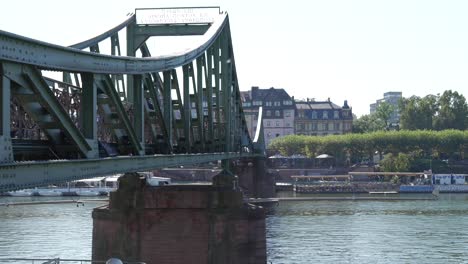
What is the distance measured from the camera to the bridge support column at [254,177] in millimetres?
116188

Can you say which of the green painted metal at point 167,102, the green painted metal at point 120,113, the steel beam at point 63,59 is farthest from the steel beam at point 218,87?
the green painted metal at point 120,113

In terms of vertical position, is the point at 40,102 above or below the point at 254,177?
above

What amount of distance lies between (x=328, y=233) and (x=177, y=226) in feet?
106

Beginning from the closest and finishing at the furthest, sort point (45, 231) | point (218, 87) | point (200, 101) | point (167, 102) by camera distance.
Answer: point (167, 102) < point (200, 101) < point (218, 87) < point (45, 231)

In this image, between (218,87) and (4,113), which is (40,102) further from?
(218,87)

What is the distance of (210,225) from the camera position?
52000mm

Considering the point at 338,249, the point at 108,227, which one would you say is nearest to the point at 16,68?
the point at 108,227

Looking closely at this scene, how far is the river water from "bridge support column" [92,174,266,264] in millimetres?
11776

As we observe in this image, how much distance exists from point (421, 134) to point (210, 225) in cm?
15011

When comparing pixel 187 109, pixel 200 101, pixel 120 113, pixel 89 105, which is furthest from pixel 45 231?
pixel 89 105

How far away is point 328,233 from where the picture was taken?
82125 millimetres

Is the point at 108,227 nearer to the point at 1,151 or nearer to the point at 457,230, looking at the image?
the point at 1,151

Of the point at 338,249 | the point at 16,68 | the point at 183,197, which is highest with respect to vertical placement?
the point at 16,68

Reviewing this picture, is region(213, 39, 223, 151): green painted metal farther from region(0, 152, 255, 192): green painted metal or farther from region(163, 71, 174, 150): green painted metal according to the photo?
region(0, 152, 255, 192): green painted metal
